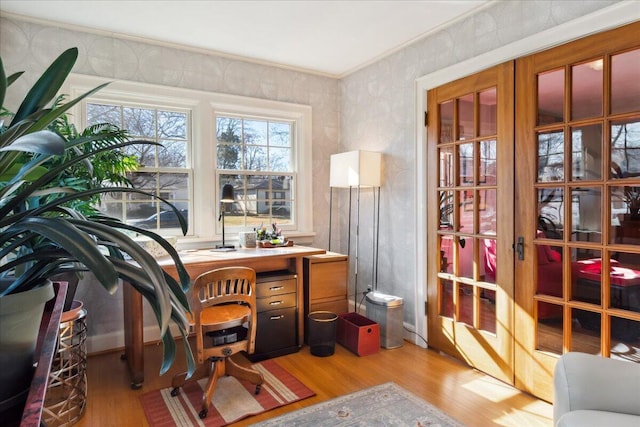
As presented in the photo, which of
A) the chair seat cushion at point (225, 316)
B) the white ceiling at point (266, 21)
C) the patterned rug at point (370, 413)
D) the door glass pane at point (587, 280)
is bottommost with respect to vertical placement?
the patterned rug at point (370, 413)

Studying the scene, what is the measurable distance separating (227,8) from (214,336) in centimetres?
233

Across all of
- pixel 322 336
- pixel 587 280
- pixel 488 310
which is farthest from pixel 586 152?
pixel 322 336

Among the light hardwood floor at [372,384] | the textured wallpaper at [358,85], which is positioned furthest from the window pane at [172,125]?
the light hardwood floor at [372,384]

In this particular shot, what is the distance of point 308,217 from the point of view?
4312 mm

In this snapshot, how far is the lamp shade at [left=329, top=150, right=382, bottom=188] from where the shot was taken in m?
3.66

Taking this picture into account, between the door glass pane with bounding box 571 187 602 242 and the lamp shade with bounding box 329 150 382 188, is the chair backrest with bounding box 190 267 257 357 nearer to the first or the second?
the lamp shade with bounding box 329 150 382 188

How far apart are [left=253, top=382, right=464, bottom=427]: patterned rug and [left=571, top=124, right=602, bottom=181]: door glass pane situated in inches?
63.9

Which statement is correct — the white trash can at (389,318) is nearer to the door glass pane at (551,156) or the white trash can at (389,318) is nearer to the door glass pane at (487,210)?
the door glass pane at (487,210)

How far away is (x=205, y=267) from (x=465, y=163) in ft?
7.02

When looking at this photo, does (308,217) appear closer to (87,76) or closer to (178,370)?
(178,370)

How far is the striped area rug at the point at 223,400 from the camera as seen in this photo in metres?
2.33

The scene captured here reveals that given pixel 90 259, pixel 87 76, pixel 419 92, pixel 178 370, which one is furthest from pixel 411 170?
pixel 90 259

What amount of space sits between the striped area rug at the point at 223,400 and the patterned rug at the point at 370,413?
19 cm

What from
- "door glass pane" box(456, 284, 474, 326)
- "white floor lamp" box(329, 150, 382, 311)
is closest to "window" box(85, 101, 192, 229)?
"white floor lamp" box(329, 150, 382, 311)
